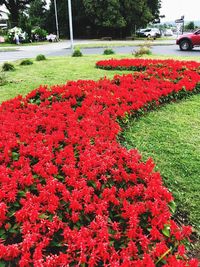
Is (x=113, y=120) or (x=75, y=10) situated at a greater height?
(x=75, y=10)

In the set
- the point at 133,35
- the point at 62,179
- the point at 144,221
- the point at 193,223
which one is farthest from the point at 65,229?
the point at 133,35

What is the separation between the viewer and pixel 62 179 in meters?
3.96

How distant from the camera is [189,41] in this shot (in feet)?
79.7

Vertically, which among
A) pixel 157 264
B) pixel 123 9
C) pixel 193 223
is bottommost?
pixel 193 223

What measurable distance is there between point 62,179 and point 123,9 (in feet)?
137

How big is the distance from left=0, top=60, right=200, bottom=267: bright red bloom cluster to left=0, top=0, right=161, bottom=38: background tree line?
113ft

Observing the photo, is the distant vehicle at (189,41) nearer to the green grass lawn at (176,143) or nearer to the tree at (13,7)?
the green grass lawn at (176,143)

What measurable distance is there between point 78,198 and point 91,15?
145 ft

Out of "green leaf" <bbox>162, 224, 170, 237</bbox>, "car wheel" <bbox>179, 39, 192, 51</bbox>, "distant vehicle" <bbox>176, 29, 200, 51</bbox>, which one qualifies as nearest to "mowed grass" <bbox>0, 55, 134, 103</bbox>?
"green leaf" <bbox>162, 224, 170, 237</bbox>

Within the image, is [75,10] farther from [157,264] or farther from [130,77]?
[157,264]

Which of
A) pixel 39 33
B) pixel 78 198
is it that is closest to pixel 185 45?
pixel 39 33

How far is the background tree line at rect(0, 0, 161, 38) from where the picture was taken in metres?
41.6

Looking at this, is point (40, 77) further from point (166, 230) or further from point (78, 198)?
point (166, 230)

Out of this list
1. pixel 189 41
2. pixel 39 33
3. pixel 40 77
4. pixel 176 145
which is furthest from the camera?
pixel 39 33
